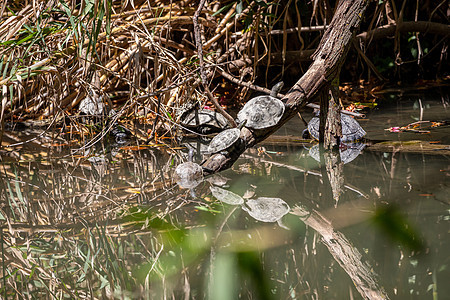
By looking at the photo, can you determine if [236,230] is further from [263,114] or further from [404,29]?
[404,29]

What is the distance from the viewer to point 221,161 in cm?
218

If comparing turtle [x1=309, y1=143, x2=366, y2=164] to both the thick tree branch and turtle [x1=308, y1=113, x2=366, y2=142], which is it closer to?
turtle [x1=308, y1=113, x2=366, y2=142]

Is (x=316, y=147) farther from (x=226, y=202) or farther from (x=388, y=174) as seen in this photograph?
(x=226, y=202)

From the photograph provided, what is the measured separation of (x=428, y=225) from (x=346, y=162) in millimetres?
873

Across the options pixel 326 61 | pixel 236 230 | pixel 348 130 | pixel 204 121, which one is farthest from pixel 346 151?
pixel 236 230

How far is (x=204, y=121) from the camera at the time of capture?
3176 mm

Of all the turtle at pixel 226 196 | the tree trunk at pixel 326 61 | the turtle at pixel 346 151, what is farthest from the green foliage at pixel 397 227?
the tree trunk at pixel 326 61

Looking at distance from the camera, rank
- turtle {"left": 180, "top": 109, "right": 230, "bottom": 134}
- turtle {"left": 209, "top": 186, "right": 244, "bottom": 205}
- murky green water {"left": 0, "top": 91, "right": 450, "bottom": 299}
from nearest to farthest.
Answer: murky green water {"left": 0, "top": 91, "right": 450, "bottom": 299} < turtle {"left": 209, "top": 186, "right": 244, "bottom": 205} < turtle {"left": 180, "top": 109, "right": 230, "bottom": 134}

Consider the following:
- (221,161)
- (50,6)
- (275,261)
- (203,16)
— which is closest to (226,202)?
(221,161)

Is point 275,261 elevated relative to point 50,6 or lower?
lower

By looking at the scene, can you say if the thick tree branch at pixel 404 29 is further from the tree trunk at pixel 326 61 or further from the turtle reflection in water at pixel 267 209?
the turtle reflection in water at pixel 267 209

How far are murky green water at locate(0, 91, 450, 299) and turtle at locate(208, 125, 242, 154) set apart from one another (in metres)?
0.13

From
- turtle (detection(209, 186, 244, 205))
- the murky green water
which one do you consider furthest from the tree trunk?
turtle (detection(209, 186, 244, 205))

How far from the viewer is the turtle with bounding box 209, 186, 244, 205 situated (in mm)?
1803
